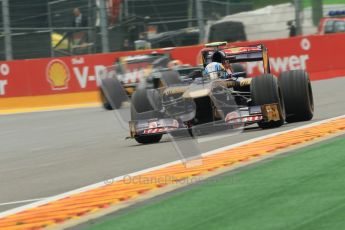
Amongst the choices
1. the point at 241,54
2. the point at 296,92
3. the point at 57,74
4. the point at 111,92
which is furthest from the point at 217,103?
the point at 57,74

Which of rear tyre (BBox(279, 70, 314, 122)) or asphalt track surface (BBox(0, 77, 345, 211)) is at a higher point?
rear tyre (BBox(279, 70, 314, 122))

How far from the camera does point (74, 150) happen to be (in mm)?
13688

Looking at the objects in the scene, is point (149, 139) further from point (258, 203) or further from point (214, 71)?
point (258, 203)

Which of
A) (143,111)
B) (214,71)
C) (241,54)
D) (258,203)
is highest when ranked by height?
(241,54)

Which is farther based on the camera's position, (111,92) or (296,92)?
(111,92)

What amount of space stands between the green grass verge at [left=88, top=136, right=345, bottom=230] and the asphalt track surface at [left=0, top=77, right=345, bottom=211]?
166 centimetres

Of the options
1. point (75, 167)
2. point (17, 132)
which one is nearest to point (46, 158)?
point (75, 167)

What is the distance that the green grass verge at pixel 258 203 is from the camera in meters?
6.92

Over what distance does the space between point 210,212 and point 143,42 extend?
764 inches

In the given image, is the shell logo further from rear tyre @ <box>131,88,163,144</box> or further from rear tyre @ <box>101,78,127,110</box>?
rear tyre @ <box>131,88,163,144</box>

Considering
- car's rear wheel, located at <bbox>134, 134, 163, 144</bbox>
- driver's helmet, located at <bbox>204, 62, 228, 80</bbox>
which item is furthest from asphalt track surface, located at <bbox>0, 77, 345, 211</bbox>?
driver's helmet, located at <bbox>204, 62, 228, 80</bbox>

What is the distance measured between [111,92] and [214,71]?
25.1 ft

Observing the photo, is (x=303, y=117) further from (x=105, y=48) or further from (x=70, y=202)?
(x=105, y=48)

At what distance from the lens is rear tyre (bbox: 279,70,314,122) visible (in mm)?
13734
